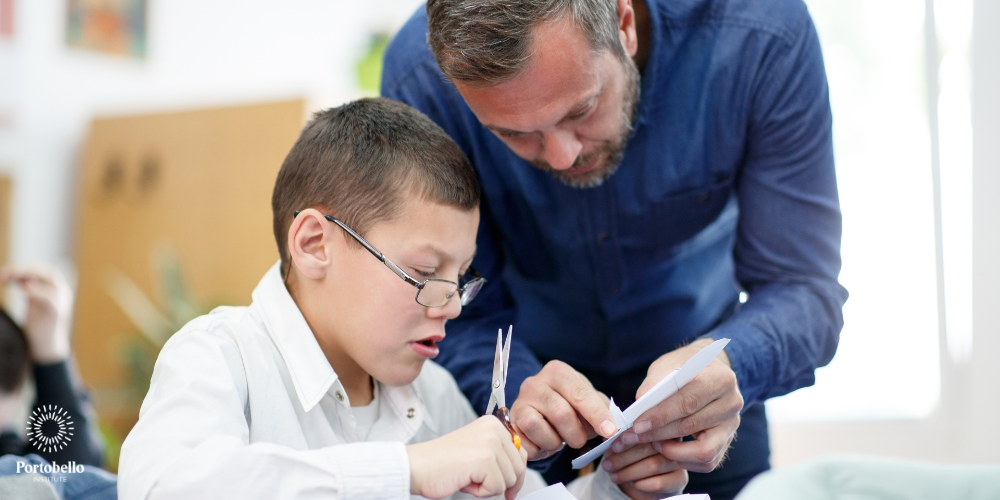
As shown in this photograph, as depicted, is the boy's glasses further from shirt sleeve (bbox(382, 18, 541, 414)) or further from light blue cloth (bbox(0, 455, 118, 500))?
light blue cloth (bbox(0, 455, 118, 500))

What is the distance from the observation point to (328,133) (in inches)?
42.7

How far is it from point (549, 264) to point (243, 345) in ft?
2.00

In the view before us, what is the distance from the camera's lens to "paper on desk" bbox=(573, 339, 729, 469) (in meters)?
0.85

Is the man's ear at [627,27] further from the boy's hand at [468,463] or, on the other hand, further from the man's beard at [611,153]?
the boy's hand at [468,463]

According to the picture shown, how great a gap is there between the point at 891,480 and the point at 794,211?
0.58 meters

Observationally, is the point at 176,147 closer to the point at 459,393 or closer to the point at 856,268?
the point at 459,393

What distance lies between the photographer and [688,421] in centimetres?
95

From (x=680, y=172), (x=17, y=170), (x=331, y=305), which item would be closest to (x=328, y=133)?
(x=331, y=305)

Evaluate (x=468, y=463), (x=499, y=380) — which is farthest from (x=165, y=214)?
(x=468, y=463)

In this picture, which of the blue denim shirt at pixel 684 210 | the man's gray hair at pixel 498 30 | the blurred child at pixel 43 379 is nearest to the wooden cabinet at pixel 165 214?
the blurred child at pixel 43 379

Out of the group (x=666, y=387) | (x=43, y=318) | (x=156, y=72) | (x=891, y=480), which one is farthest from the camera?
(x=156, y=72)

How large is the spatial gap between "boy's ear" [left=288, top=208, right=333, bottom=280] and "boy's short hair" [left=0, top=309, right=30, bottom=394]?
0.83 m

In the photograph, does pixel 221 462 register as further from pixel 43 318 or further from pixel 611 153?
pixel 43 318

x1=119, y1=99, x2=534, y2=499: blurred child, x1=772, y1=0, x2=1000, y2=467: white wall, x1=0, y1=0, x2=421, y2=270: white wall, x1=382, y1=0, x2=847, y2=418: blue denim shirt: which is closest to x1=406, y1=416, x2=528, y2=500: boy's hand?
x1=119, y1=99, x2=534, y2=499: blurred child
